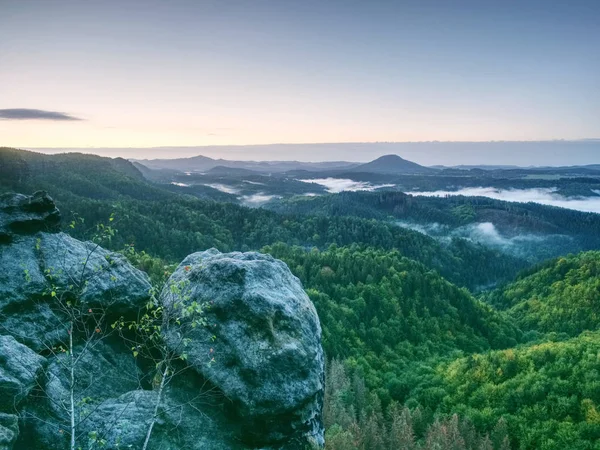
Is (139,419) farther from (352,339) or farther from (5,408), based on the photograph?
(352,339)

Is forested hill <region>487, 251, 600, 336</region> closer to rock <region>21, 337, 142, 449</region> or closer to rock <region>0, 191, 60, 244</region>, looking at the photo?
rock <region>21, 337, 142, 449</region>

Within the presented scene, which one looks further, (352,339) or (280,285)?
(352,339)

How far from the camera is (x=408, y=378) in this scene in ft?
279

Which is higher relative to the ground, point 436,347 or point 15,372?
point 15,372

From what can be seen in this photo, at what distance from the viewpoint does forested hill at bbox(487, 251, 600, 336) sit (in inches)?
5256

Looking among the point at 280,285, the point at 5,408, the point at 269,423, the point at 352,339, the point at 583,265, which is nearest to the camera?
the point at 5,408

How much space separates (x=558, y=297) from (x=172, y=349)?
546ft

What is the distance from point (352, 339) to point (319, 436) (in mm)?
77726

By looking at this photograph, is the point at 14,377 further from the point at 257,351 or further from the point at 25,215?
the point at 257,351

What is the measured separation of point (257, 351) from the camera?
62.6 ft

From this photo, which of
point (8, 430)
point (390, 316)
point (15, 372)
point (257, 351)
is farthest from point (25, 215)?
point (390, 316)

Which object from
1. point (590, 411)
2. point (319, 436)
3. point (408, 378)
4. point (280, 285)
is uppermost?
point (280, 285)

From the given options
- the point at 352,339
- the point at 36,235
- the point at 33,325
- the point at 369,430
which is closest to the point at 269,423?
the point at 33,325

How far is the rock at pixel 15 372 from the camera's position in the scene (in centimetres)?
1535
